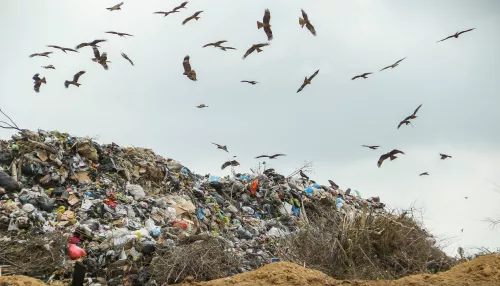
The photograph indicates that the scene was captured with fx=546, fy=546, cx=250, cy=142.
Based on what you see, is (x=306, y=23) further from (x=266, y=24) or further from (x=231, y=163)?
(x=231, y=163)

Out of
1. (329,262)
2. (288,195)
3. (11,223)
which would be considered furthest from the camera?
(288,195)

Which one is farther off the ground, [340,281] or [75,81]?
[75,81]

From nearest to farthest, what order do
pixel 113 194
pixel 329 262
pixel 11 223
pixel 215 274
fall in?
pixel 215 274 → pixel 329 262 → pixel 11 223 → pixel 113 194

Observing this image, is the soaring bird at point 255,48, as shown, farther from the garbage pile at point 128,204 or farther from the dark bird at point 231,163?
the dark bird at point 231,163

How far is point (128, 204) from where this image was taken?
30.1 ft

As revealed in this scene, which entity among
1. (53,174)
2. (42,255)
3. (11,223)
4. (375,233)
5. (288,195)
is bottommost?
(42,255)

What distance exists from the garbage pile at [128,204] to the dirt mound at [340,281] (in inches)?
41.9

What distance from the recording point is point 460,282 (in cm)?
554

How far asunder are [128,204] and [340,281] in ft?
15.2

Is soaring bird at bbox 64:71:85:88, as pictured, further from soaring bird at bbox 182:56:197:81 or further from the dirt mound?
the dirt mound

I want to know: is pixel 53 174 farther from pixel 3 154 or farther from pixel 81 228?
pixel 81 228

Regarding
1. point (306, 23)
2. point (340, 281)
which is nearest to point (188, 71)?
point (306, 23)

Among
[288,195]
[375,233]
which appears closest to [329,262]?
[375,233]

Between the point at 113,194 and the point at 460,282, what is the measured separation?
233 inches
